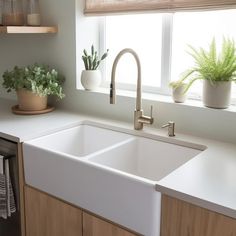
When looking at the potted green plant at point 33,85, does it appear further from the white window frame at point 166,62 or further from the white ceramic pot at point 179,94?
the white ceramic pot at point 179,94

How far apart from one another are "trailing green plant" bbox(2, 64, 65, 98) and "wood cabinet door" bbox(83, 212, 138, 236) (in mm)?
865

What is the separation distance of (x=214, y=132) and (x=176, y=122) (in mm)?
206

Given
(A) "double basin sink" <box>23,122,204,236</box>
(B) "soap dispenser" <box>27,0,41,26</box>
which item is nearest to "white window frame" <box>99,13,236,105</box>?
(A) "double basin sink" <box>23,122,204,236</box>

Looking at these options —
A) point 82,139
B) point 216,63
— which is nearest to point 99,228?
point 82,139

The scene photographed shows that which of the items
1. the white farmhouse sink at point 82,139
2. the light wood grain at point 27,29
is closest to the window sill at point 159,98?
the white farmhouse sink at point 82,139

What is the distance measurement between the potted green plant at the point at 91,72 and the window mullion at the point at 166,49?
357 millimetres

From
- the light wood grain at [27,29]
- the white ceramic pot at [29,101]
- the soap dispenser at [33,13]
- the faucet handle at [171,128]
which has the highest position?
the soap dispenser at [33,13]

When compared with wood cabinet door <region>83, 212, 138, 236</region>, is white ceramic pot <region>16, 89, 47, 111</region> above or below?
above

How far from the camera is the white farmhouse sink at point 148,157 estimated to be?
1.56 m

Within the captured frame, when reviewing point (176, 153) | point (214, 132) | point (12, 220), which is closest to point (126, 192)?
point (176, 153)

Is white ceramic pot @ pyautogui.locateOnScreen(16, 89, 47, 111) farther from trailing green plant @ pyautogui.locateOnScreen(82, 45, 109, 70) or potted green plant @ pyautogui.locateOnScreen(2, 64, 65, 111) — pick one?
trailing green plant @ pyautogui.locateOnScreen(82, 45, 109, 70)

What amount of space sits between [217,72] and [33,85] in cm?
101

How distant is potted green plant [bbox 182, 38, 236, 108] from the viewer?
151 centimetres

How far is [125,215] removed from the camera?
3.96 feet
